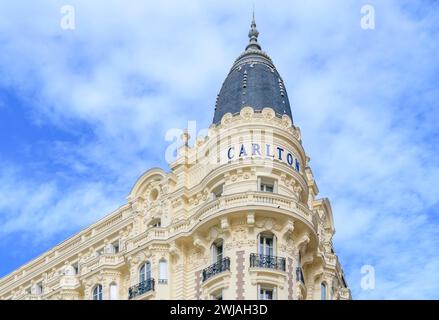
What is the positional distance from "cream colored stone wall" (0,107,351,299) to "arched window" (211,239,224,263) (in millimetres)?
267

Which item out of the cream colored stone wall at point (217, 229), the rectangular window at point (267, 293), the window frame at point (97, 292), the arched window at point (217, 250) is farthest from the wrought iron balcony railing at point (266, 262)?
the window frame at point (97, 292)

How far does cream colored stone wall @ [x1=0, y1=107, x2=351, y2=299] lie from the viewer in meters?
54.0

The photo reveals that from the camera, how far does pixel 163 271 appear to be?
57.2 m

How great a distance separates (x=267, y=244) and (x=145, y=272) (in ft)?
26.6

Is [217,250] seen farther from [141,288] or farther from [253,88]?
[253,88]

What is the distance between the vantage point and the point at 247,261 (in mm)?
53031

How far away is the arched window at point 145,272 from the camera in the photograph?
5775 centimetres

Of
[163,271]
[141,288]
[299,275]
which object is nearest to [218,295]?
[299,275]

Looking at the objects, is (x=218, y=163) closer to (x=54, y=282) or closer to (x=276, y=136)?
(x=276, y=136)

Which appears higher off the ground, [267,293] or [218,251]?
[218,251]

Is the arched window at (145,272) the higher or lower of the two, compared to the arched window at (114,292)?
higher

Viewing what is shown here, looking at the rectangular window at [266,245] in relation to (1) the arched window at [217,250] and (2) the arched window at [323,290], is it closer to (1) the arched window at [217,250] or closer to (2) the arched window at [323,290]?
(1) the arched window at [217,250]

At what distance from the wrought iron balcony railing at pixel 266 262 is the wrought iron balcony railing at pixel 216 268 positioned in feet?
4.86

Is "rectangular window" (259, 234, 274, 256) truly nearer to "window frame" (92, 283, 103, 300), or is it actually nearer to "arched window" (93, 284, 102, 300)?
"window frame" (92, 283, 103, 300)
